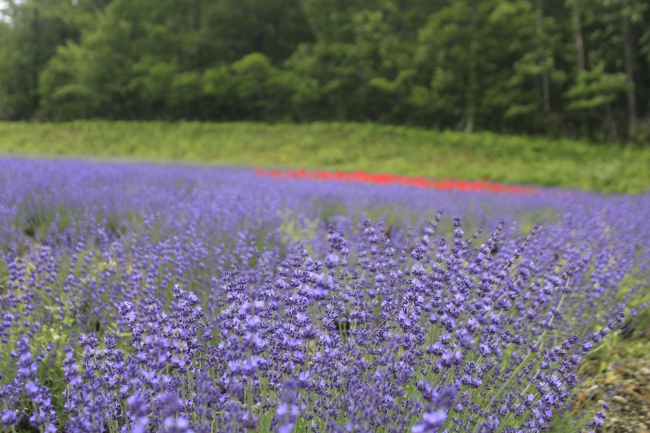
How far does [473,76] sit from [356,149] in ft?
19.5

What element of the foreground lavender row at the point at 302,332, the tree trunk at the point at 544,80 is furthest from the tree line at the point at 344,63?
the foreground lavender row at the point at 302,332

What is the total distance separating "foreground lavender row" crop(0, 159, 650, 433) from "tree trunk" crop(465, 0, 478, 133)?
15097 mm

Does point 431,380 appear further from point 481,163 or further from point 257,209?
point 481,163

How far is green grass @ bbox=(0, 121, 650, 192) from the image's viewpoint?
1284cm

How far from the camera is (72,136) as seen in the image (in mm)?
21734

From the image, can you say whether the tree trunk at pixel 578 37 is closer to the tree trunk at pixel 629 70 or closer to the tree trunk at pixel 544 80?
the tree trunk at pixel 544 80

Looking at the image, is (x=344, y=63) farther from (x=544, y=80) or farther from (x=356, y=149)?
(x=544, y=80)

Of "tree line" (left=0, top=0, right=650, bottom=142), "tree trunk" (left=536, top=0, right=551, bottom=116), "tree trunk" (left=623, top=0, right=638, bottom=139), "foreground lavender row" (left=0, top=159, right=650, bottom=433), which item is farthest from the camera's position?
"tree trunk" (left=536, top=0, right=551, bottom=116)

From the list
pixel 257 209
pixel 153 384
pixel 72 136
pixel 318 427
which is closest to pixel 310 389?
pixel 318 427

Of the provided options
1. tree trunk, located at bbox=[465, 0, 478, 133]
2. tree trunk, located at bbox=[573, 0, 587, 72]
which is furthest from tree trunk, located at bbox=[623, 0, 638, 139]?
→ tree trunk, located at bbox=[465, 0, 478, 133]

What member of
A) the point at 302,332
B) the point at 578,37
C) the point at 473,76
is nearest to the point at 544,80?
the point at 578,37

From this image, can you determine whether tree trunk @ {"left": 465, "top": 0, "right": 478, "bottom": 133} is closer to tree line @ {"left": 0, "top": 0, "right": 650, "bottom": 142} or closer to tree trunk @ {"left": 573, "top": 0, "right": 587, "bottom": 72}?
tree line @ {"left": 0, "top": 0, "right": 650, "bottom": 142}

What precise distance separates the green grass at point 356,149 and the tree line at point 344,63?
227cm

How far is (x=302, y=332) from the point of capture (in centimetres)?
140
